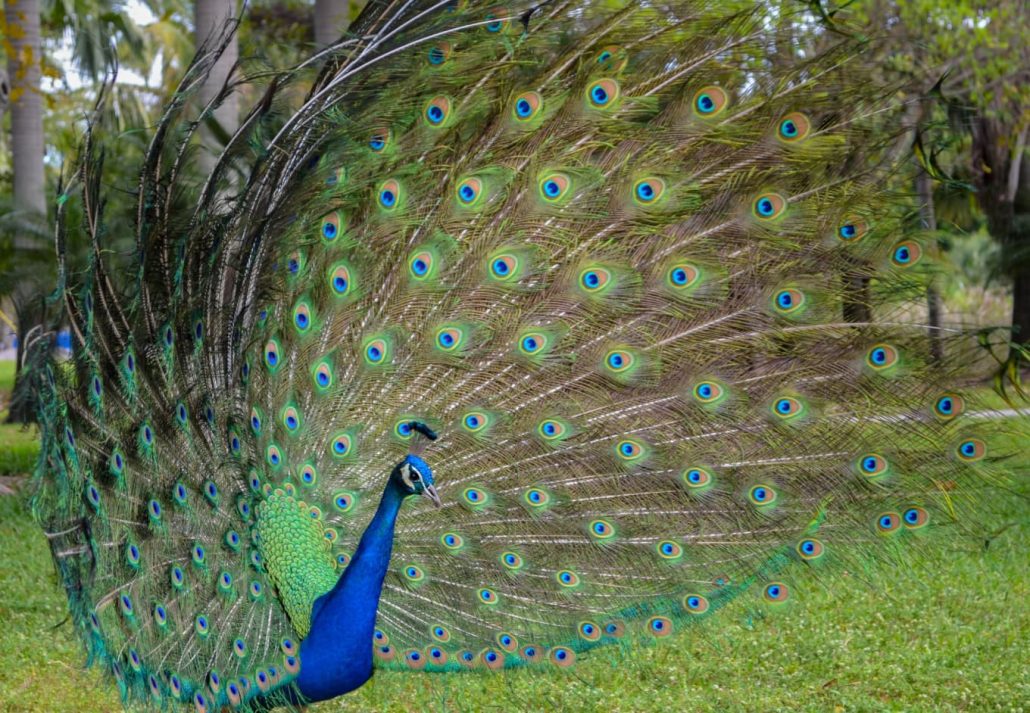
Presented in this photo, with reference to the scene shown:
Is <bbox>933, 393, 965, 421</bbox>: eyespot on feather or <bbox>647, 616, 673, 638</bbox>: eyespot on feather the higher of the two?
<bbox>933, 393, 965, 421</bbox>: eyespot on feather

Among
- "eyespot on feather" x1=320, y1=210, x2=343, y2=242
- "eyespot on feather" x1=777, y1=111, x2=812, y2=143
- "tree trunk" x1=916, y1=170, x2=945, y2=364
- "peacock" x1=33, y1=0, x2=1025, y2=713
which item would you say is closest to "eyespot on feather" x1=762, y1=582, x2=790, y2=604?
"peacock" x1=33, y1=0, x2=1025, y2=713

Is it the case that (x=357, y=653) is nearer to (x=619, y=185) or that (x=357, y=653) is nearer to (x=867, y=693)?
(x=619, y=185)

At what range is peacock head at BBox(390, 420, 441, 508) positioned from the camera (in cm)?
331

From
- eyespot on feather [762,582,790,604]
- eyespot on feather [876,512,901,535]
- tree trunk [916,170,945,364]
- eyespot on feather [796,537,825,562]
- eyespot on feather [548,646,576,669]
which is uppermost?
tree trunk [916,170,945,364]

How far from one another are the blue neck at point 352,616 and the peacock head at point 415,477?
0.05 meters

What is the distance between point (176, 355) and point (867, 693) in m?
3.24

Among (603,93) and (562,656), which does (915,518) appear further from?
(603,93)

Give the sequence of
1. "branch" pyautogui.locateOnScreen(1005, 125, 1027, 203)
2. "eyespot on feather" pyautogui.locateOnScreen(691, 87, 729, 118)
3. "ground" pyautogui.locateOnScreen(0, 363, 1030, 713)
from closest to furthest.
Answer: "eyespot on feather" pyautogui.locateOnScreen(691, 87, 729, 118) → "ground" pyautogui.locateOnScreen(0, 363, 1030, 713) → "branch" pyautogui.locateOnScreen(1005, 125, 1027, 203)

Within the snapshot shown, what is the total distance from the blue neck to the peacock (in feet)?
0.04

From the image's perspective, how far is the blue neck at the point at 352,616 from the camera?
3.47 meters

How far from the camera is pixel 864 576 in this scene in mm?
3756

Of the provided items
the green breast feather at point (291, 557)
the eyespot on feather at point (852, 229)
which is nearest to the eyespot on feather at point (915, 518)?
the eyespot on feather at point (852, 229)

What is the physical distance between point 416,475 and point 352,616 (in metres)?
0.52

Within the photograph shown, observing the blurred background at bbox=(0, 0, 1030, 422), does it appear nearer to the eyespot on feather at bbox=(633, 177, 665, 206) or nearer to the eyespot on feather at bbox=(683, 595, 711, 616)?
the eyespot on feather at bbox=(633, 177, 665, 206)
